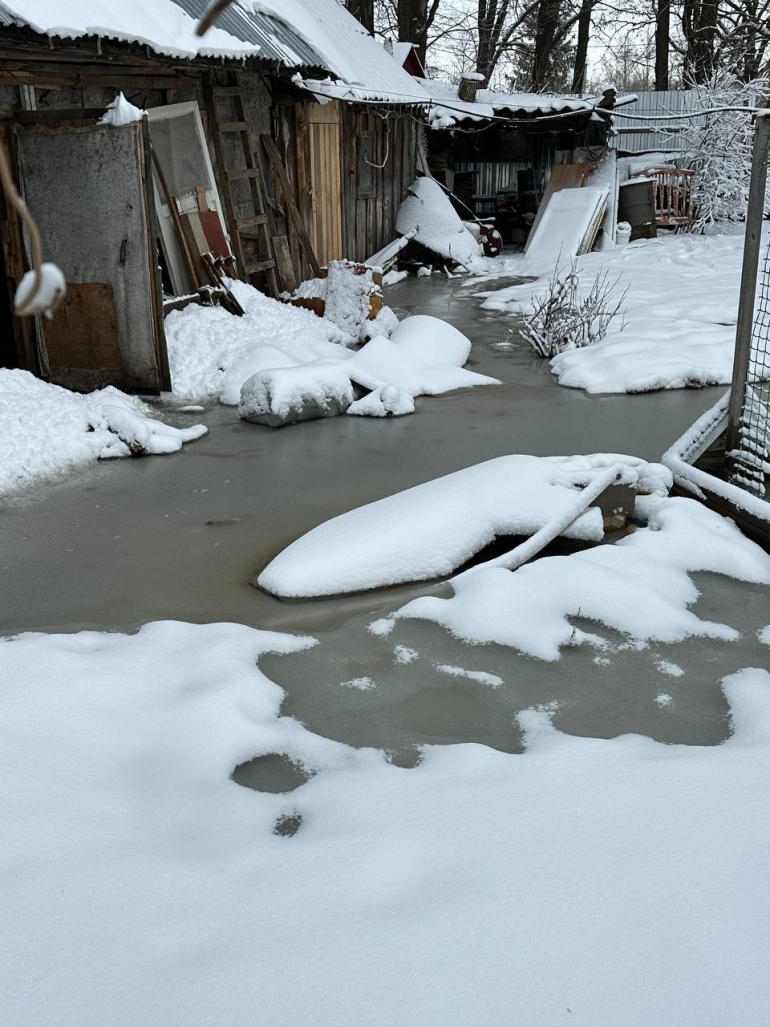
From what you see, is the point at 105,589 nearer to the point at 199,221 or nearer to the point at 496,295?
the point at 199,221

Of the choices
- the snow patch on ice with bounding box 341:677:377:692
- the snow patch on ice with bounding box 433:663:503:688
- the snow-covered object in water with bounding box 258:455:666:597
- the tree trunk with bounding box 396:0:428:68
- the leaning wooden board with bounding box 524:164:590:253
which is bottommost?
the snow patch on ice with bounding box 341:677:377:692

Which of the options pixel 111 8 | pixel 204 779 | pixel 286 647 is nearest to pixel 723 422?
pixel 286 647

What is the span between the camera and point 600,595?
4.24m

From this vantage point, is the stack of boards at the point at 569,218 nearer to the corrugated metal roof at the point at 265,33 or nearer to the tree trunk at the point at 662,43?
the corrugated metal roof at the point at 265,33

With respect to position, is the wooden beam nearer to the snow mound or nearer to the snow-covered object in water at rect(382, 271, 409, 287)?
the snow mound

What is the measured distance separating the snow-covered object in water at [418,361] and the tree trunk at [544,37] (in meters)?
20.2

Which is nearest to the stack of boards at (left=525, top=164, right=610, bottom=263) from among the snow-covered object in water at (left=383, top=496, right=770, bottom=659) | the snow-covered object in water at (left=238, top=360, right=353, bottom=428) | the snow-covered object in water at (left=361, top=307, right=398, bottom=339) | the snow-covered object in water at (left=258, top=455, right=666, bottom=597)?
the snow-covered object in water at (left=361, top=307, right=398, bottom=339)

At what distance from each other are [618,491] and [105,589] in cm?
270

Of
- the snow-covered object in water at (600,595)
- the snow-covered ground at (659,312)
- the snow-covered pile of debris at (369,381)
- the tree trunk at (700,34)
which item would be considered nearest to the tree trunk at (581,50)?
the tree trunk at (700,34)

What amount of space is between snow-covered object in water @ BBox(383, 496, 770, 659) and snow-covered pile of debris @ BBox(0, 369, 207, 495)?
9.83 ft

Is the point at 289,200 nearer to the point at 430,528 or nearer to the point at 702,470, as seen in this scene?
the point at 702,470

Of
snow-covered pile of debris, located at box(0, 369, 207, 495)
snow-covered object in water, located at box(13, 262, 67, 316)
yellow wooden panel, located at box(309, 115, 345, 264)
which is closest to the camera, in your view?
snow-covered object in water, located at box(13, 262, 67, 316)

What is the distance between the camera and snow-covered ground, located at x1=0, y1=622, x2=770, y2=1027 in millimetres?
2096

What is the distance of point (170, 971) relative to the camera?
2.15 meters
